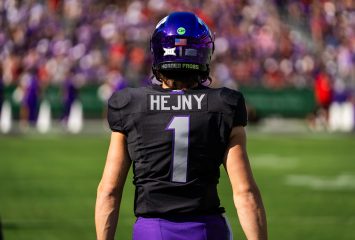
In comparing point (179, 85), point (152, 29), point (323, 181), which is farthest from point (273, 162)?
point (179, 85)

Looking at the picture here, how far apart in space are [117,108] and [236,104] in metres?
0.49

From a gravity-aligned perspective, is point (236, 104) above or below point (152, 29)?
below

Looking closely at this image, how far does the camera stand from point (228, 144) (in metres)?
3.96

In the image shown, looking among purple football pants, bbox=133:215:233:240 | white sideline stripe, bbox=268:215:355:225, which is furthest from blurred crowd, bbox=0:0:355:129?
purple football pants, bbox=133:215:233:240

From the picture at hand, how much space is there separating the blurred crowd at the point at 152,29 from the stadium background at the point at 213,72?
0.15ft

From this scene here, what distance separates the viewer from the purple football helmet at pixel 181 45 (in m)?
3.97

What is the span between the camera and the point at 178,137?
153 inches

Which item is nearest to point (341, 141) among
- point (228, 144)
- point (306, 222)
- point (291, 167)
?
point (291, 167)

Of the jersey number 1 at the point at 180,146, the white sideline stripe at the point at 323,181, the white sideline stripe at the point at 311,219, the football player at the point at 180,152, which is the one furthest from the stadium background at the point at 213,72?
the jersey number 1 at the point at 180,146

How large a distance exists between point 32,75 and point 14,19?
12.0ft

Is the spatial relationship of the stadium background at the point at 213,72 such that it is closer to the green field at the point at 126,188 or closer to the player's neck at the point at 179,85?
the green field at the point at 126,188

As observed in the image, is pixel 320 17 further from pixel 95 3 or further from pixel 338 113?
pixel 95 3

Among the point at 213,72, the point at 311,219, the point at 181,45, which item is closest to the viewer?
the point at 181,45

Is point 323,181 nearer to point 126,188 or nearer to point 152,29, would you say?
point 126,188
